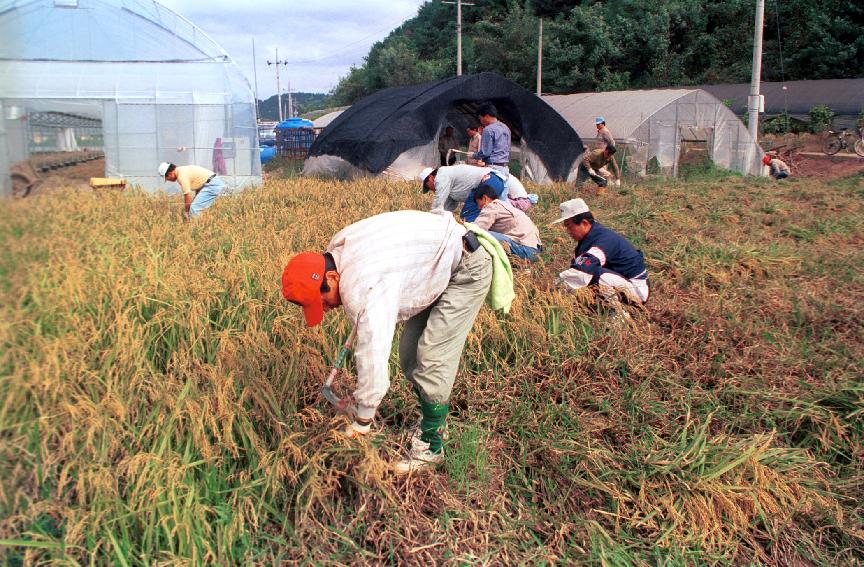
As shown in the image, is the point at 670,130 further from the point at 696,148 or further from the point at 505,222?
the point at 505,222

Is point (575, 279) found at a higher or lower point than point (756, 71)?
lower

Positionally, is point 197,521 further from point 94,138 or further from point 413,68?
point 413,68

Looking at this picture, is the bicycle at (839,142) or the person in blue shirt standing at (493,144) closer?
the person in blue shirt standing at (493,144)

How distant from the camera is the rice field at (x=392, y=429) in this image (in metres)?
2.07

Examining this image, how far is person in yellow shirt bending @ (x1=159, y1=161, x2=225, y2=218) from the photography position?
680 centimetres

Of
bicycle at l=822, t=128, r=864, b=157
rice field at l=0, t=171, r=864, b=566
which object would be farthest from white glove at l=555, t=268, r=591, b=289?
bicycle at l=822, t=128, r=864, b=157

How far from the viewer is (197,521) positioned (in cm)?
209

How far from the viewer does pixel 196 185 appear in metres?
6.99

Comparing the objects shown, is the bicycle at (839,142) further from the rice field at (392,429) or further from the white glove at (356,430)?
the white glove at (356,430)

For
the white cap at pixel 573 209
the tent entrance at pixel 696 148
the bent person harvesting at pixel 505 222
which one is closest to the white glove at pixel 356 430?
the white cap at pixel 573 209

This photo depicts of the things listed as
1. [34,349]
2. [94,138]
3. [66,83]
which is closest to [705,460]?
[34,349]

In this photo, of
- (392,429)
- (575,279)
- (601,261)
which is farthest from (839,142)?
(392,429)

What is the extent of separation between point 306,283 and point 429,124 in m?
10.0

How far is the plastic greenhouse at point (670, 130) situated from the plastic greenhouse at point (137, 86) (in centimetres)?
758
